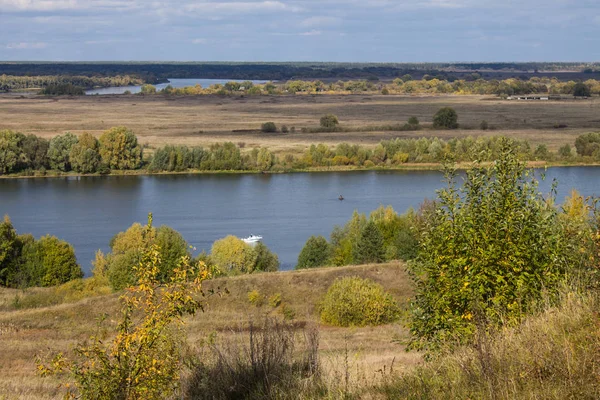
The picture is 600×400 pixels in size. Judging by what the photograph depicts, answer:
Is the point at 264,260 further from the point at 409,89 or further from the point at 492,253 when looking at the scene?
the point at 409,89

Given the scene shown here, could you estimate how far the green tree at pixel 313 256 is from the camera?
23.0m

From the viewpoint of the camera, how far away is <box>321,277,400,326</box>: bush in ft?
52.5

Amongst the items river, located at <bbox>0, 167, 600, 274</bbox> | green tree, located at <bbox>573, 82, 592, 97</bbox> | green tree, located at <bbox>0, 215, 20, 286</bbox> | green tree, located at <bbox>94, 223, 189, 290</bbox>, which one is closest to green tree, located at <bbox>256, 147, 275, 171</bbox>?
river, located at <bbox>0, 167, 600, 274</bbox>

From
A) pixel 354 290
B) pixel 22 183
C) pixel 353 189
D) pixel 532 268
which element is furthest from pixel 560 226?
pixel 22 183

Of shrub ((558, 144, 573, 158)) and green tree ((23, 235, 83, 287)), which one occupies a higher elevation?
shrub ((558, 144, 573, 158))

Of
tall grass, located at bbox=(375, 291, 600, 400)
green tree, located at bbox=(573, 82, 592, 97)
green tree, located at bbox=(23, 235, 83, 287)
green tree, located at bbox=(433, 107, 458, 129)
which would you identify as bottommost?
green tree, located at bbox=(23, 235, 83, 287)

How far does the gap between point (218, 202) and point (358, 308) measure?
18.3m

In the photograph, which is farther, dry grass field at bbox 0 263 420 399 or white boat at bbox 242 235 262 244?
white boat at bbox 242 235 262 244

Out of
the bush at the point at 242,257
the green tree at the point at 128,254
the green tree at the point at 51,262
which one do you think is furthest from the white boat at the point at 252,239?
the green tree at the point at 51,262

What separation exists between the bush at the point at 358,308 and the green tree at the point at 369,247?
668cm

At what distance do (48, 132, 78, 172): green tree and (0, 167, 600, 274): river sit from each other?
234 centimetres

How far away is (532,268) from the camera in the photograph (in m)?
5.89

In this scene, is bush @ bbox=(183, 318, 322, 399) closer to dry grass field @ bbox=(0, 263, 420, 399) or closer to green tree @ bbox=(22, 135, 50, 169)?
dry grass field @ bbox=(0, 263, 420, 399)

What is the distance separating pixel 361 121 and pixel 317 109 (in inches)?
640
